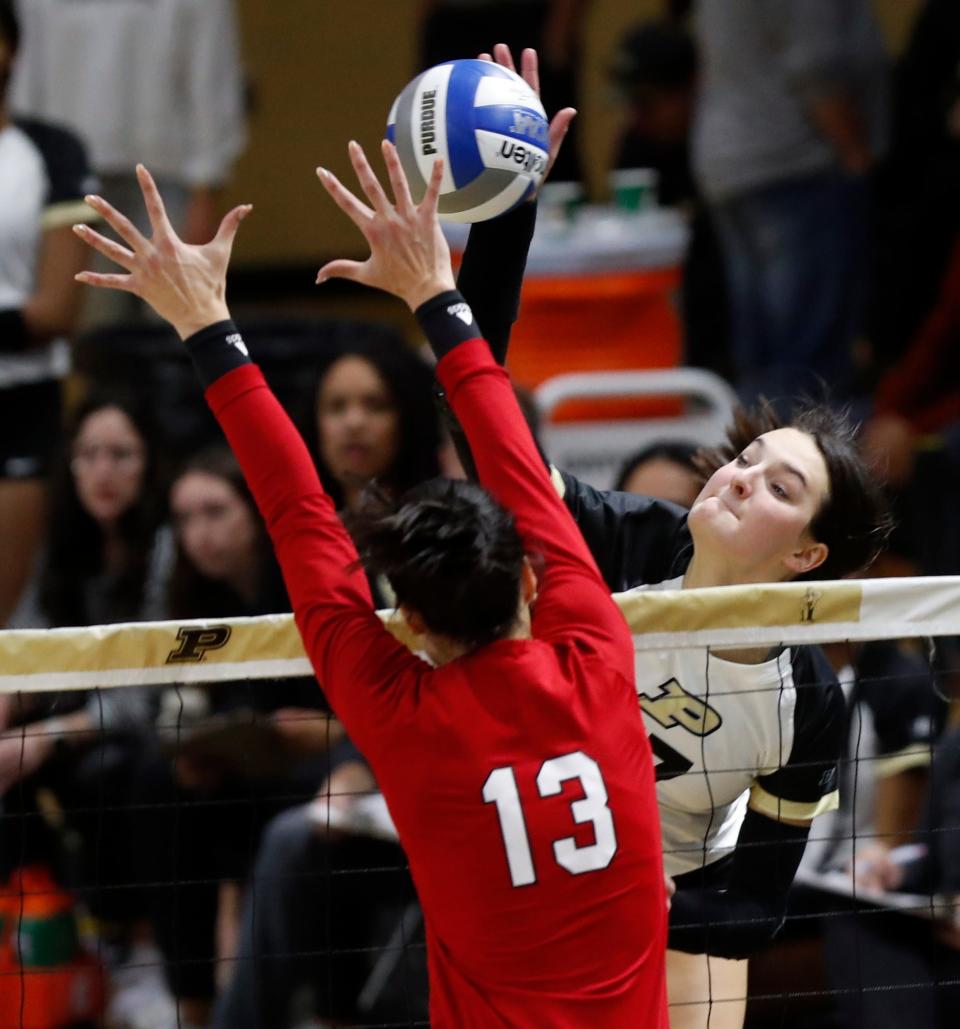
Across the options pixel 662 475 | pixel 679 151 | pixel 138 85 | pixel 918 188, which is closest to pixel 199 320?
pixel 662 475

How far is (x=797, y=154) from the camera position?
6.30 metres

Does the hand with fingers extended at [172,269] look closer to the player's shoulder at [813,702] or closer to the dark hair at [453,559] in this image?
the dark hair at [453,559]

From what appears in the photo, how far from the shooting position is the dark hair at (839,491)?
112 inches

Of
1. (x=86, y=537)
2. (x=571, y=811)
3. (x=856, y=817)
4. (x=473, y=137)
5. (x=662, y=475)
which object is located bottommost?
(x=856, y=817)

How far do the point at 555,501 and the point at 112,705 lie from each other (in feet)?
8.20

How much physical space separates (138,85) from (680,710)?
14.1 feet

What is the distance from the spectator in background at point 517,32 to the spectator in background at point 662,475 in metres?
3.16

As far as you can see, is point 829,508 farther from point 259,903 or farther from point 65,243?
point 65,243

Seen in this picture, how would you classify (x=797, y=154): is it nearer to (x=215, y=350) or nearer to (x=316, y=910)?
(x=316, y=910)

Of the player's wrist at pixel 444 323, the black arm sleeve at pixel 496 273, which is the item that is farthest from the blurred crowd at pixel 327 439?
the black arm sleeve at pixel 496 273

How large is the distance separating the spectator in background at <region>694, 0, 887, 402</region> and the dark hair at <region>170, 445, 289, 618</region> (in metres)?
2.15

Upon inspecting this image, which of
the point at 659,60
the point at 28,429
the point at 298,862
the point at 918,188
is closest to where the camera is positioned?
the point at 298,862

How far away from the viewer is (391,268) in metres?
2.42

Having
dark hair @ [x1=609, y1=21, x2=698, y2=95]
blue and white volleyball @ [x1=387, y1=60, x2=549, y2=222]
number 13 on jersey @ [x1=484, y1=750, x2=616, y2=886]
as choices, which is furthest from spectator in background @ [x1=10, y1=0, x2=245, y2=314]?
number 13 on jersey @ [x1=484, y1=750, x2=616, y2=886]
